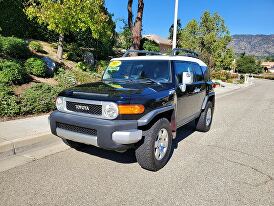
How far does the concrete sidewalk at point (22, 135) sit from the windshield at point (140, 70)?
1.76 meters

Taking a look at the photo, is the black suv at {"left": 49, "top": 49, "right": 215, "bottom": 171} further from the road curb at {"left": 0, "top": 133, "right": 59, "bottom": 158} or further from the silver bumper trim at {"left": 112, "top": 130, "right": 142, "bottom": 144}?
the road curb at {"left": 0, "top": 133, "right": 59, "bottom": 158}

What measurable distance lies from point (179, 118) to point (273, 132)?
3838mm

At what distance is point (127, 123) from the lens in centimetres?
420

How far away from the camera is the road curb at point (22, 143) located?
16.9ft

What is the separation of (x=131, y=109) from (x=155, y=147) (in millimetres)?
875

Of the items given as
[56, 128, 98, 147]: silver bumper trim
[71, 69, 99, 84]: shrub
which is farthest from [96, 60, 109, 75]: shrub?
[56, 128, 98, 147]: silver bumper trim

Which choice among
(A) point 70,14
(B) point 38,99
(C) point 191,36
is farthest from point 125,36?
(B) point 38,99

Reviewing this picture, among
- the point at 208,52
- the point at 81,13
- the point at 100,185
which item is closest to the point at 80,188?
the point at 100,185

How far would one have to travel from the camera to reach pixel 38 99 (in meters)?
7.88

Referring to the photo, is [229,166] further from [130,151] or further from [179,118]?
[130,151]

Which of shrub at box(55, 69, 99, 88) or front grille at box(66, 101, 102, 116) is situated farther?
shrub at box(55, 69, 99, 88)

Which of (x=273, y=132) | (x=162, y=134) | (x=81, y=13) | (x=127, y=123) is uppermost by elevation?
(x=81, y=13)

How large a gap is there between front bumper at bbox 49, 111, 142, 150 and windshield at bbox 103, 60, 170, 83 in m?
1.49

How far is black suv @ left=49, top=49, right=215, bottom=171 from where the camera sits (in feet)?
13.8
